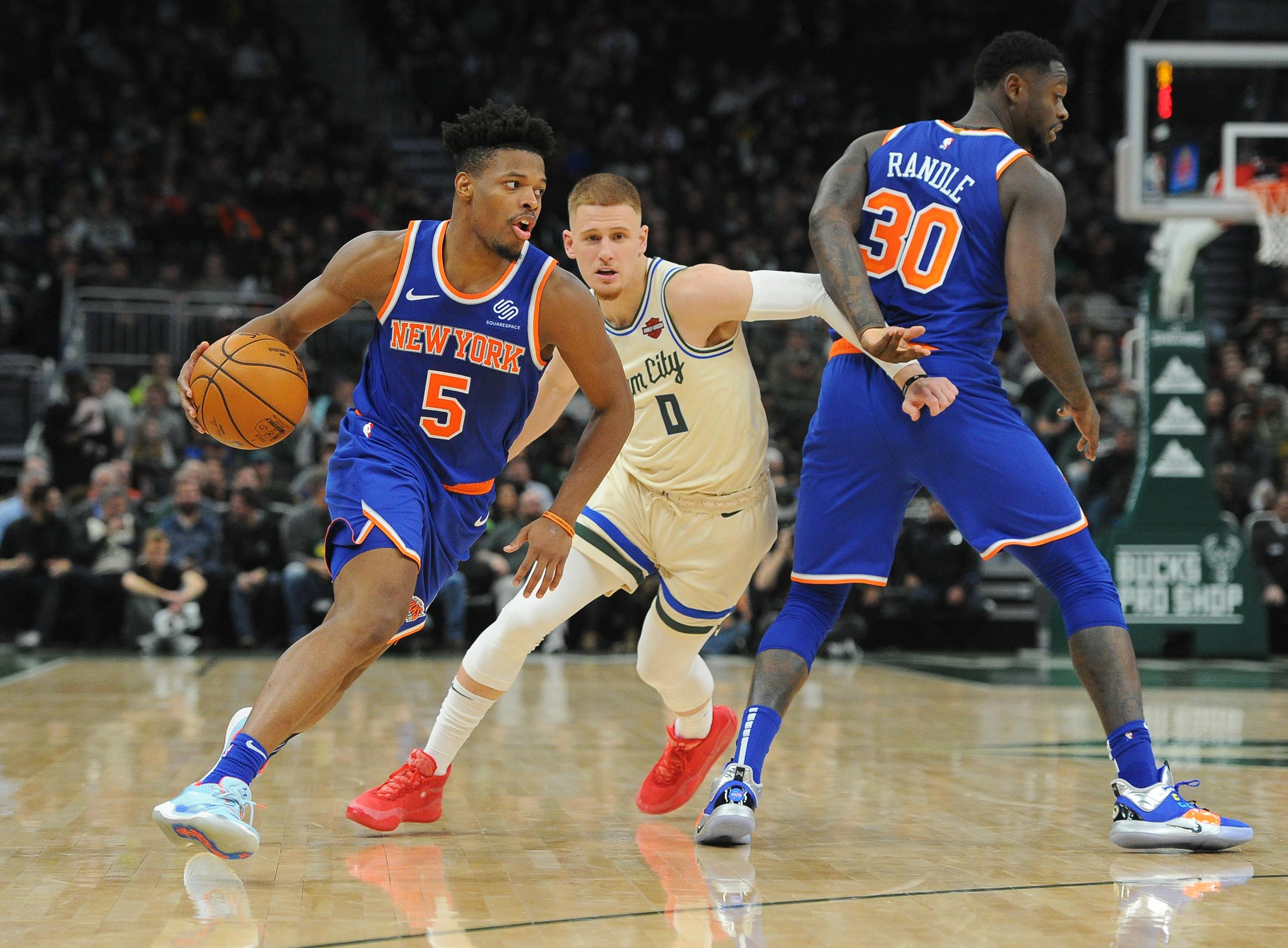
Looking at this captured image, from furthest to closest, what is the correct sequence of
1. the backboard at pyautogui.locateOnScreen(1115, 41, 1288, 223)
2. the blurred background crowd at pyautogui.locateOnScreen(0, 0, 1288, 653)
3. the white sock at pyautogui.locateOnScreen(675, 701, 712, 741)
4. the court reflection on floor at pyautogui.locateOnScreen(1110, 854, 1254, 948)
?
the blurred background crowd at pyautogui.locateOnScreen(0, 0, 1288, 653), the backboard at pyautogui.locateOnScreen(1115, 41, 1288, 223), the white sock at pyautogui.locateOnScreen(675, 701, 712, 741), the court reflection on floor at pyautogui.locateOnScreen(1110, 854, 1254, 948)

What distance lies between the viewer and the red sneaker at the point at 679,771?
446cm

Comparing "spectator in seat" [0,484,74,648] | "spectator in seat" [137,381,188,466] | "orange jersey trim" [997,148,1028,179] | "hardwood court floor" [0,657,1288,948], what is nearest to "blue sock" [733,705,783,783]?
"hardwood court floor" [0,657,1288,948]

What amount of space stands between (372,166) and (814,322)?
246 inches

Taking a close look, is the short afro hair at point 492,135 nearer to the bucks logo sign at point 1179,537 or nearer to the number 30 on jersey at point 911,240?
the number 30 on jersey at point 911,240

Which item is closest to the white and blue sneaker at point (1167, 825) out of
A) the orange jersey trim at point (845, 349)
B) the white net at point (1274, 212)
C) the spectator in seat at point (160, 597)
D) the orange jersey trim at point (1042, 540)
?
the orange jersey trim at point (1042, 540)

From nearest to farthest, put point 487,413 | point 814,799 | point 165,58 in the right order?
point 487,413, point 814,799, point 165,58

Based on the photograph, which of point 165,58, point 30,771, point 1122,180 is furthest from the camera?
point 165,58

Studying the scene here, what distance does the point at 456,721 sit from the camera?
4312 millimetres

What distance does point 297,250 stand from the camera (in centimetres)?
1596

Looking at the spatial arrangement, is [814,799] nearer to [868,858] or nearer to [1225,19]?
[868,858]

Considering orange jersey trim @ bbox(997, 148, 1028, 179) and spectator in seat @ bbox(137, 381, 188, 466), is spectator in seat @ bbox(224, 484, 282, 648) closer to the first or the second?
spectator in seat @ bbox(137, 381, 188, 466)

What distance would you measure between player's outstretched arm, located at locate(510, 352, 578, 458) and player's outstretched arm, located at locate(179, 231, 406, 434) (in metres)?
0.67

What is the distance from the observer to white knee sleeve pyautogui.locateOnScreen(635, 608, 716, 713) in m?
4.48

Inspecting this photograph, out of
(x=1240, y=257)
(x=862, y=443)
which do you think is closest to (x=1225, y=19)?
(x=1240, y=257)
